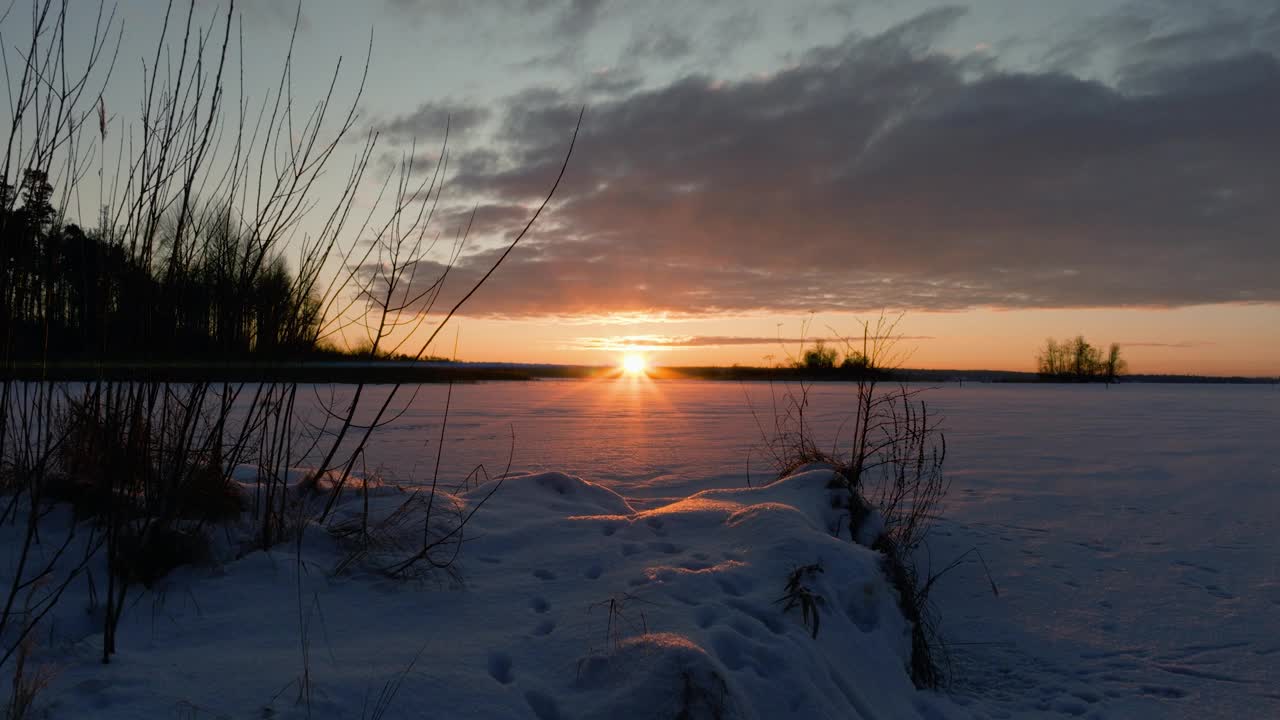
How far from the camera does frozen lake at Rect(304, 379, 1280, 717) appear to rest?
8.80 feet

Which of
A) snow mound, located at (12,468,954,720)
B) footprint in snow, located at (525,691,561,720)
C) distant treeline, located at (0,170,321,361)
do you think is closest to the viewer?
snow mound, located at (12,468,954,720)

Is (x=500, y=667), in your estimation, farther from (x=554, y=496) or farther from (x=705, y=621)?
(x=554, y=496)

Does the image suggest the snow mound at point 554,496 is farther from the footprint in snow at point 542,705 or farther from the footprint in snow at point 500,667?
the footprint in snow at point 542,705

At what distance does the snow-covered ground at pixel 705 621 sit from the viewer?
181 cm

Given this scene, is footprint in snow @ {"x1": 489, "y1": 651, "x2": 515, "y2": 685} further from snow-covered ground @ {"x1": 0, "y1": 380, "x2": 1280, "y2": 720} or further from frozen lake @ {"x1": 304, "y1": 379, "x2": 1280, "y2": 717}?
frozen lake @ {"x1": 304, "y1": 379, "x2": 1280, "y2": 717}

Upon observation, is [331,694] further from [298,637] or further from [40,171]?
[40,171]

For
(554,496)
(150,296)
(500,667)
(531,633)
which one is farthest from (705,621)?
(150,296)

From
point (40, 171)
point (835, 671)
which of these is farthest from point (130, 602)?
point (835, 671)

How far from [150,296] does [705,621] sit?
223 cm

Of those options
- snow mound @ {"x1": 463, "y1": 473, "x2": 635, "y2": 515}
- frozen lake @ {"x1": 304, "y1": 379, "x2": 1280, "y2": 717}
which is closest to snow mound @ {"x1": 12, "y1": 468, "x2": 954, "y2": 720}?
snow mound @ {"x1": 463, "y1": 473, "x2": 635, "y2": 515}

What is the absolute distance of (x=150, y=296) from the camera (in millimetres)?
2314

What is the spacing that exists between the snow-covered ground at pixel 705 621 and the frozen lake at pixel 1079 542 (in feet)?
0.06

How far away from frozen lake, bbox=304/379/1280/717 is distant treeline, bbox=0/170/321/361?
247 cm

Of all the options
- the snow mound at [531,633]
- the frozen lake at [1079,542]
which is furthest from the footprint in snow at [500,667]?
the frozen lake at [1079,542]
